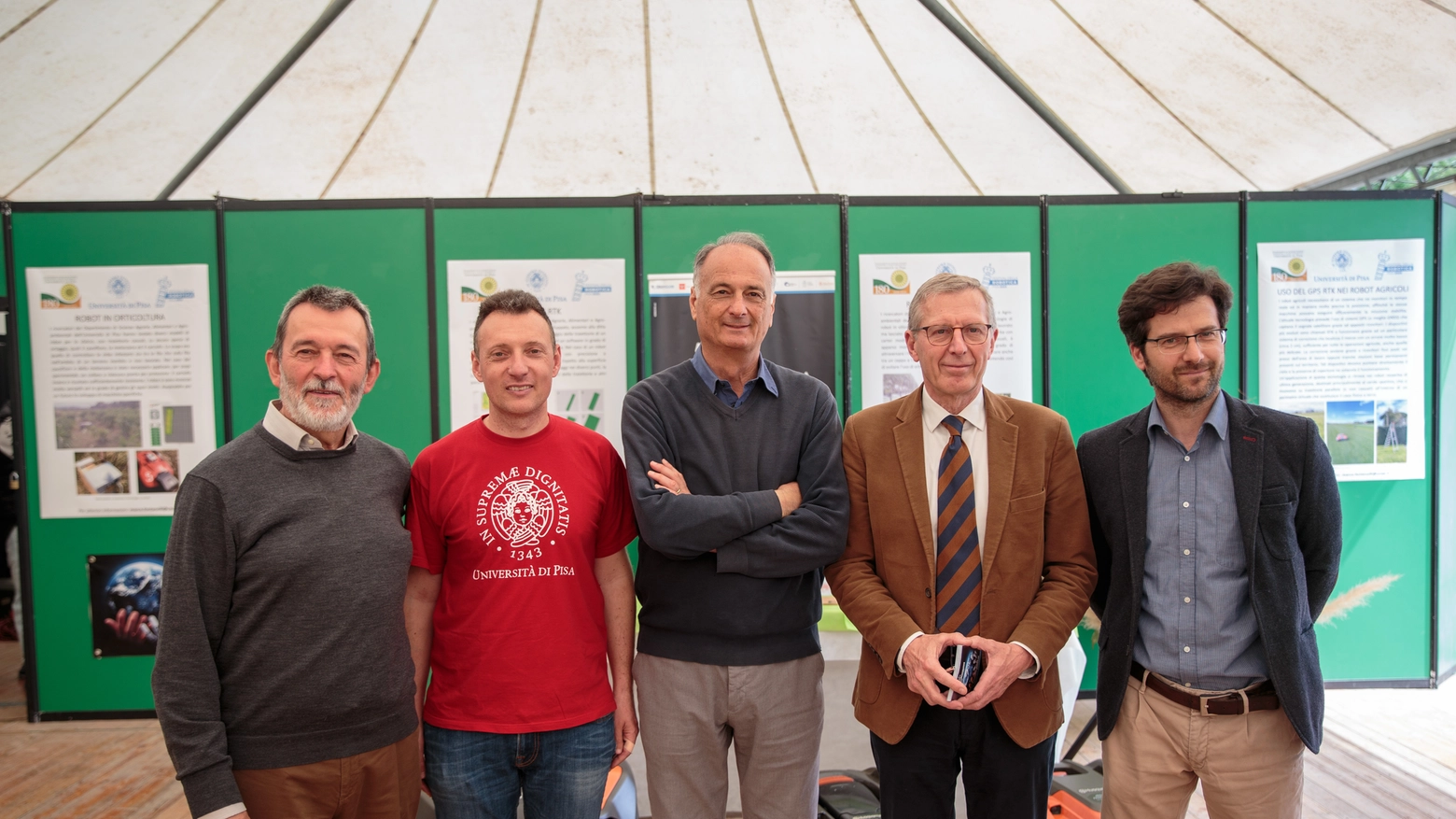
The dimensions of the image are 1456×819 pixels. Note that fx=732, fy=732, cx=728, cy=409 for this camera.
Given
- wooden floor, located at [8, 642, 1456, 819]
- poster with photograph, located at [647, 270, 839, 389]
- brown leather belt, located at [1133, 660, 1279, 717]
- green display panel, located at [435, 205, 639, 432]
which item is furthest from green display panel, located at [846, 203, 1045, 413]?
brown leather belt, located at [1133, 660, 1279, 717]

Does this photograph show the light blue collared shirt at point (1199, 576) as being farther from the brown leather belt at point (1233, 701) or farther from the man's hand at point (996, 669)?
the man's hand at point (996, 669)

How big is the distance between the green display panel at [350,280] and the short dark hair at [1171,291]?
135 inches

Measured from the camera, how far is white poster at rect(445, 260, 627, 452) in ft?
13.1

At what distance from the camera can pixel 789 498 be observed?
67.1 inches

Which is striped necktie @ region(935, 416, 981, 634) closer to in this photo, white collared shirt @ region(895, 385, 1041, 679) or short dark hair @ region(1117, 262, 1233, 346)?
white collared shirt @ region(895, 385, 1041, 679)

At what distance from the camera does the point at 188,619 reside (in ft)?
4.53

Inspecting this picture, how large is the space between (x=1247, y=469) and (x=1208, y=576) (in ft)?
0.88

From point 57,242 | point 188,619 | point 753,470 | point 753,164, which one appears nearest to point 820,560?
point 753,470

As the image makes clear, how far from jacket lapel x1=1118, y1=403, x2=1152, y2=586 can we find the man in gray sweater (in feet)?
5.52

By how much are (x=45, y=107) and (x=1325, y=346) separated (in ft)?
23.8

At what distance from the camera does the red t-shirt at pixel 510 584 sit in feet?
5.38

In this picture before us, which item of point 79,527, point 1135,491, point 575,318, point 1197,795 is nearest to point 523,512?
point 1135,491

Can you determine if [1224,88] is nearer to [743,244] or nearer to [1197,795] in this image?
[1197,795]

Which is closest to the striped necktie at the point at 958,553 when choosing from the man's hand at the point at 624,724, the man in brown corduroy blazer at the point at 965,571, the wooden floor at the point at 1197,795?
the man in brown corduroy blazer at the point at 965,571
